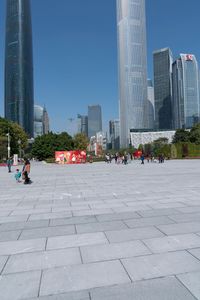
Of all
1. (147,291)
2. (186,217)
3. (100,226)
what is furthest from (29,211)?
(147,291)

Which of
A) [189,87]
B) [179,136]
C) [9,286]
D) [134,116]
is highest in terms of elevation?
[189,87]

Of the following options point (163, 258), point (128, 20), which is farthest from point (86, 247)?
point (128, 20)

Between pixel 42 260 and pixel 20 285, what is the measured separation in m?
0.84

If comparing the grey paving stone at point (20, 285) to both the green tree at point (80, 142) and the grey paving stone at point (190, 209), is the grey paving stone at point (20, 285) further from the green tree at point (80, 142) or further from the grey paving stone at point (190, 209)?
the green tree at point (80, 142)

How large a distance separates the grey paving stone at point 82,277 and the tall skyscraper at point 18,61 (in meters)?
169

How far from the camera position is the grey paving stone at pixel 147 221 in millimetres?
6728

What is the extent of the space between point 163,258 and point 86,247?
1418 mm

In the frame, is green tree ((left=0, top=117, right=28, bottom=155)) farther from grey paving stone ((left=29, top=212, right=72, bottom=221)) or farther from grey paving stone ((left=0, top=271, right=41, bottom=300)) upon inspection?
grey paving stone ((left=0, top=271, right=41, bottom=300))

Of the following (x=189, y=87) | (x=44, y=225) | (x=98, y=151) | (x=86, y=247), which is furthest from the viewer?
(x=189, y=87)

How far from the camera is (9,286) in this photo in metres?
3.88

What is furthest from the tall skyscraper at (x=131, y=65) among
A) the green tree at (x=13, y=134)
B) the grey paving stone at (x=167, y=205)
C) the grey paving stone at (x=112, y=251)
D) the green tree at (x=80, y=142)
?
the grey paving stone at (x=112, y=251)

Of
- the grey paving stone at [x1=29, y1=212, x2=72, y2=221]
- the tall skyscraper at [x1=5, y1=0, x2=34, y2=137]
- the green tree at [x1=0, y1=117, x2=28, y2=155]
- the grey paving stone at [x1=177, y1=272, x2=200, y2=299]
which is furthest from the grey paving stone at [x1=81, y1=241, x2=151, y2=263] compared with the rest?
the tall skyscraper at [x1=5, y1=0, x2=34, y2=137]

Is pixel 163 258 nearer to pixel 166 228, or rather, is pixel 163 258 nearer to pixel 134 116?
pixel 166 228

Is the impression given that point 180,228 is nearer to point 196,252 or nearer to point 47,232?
point 196,252
